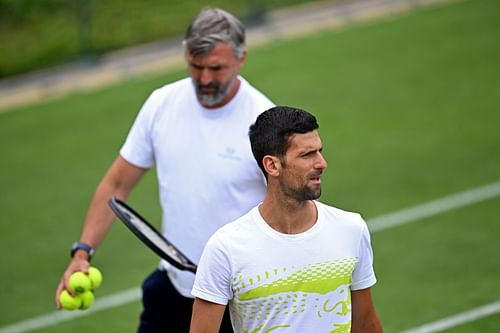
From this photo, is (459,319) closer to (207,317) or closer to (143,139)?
(143,139)

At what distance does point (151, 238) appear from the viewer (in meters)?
5.35

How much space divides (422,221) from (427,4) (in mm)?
6338

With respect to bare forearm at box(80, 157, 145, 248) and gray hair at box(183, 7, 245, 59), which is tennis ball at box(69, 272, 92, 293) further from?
gray hair at box(183, 7, 245, 59)

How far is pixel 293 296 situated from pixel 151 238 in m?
1.19

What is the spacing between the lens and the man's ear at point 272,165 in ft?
14.3

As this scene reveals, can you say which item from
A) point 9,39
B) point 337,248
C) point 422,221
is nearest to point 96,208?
point 337,248

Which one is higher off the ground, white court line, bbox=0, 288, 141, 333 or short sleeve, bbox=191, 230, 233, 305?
short sleeve, bbox=191, 230, 233, 305

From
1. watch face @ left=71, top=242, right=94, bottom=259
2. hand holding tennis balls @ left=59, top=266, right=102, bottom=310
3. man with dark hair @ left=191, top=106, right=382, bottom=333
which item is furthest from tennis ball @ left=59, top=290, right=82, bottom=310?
Result: man with dark hair @ left=191, top=106, right=382, bottom=333

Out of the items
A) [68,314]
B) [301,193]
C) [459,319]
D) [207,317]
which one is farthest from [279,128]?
[68,314]

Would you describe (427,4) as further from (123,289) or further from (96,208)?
(96,208)

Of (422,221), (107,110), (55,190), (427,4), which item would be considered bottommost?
(422,221)

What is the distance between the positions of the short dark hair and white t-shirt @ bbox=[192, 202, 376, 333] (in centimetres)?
28

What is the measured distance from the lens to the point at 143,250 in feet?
31.3

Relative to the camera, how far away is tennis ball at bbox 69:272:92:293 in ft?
17.9
